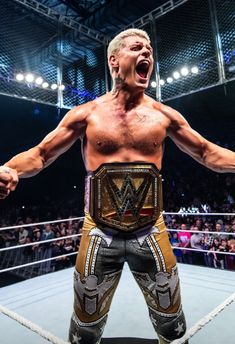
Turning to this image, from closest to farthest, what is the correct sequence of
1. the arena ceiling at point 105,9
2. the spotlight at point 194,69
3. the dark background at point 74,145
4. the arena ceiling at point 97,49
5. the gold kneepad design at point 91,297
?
the gold kneepad design at point 91,297 → the arena ceiling at point 97,49 → the spotlight at point 194,69 → the arena ceiling at point 105,9 → the dark background at point 74,145

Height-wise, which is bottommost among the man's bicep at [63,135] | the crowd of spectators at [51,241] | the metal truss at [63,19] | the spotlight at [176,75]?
the crowd of spectators at [51,241]

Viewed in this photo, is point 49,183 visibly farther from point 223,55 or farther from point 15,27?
point 223,55

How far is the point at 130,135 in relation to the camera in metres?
1.09

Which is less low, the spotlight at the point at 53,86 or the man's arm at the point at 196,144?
the spotlight at the point at 53,86

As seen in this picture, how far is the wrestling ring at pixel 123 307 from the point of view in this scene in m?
1.89

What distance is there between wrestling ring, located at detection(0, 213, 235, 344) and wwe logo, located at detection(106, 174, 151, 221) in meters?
0.78

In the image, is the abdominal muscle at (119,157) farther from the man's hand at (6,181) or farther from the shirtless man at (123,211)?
the man's hand at (6,181)

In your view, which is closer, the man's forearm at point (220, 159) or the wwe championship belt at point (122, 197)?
the wwe championship belt at point (122, 197)

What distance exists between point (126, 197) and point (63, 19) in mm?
3703

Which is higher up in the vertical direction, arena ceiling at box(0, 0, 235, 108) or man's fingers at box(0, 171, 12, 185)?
arena ceiling at box(0, 0, 235, 108)

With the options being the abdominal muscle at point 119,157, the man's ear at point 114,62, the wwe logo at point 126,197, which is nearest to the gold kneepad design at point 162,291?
the wwe logo at point 126,197

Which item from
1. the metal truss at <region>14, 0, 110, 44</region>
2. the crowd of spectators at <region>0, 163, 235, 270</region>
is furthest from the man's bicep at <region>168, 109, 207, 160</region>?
the metal truss at <region>14, 0, 110, 44</region>

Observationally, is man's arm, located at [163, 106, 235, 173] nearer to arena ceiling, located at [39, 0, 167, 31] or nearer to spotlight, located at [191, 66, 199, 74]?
spotlight, located at [191, 66, 199, 74]

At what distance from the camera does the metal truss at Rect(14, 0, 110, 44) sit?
3533mm
